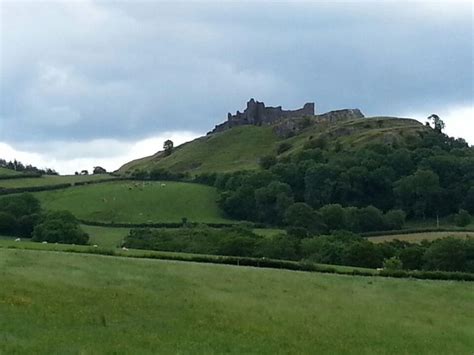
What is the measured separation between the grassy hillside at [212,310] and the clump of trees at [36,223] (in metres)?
72.6

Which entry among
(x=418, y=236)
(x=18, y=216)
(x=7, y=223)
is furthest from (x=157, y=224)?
(x=418, y=236)

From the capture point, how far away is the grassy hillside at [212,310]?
90.5 feet

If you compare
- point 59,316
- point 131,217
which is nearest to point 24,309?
point 59,316

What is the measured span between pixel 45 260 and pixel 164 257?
15.5 metres

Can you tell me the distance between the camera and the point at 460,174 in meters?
187

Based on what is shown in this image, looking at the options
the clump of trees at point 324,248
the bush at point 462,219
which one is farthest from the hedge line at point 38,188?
the bush at point 462,219

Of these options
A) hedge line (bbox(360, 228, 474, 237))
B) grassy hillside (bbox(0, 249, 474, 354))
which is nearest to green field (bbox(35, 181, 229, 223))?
hedge line (bbox(360, 228, 474, 237))

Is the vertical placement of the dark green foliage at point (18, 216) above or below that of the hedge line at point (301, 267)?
above

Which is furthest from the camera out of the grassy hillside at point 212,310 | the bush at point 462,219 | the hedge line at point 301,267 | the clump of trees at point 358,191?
the clump of trees at point 358,191

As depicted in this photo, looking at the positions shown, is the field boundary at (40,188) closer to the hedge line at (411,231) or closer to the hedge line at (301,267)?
the hedge line at (411,231)

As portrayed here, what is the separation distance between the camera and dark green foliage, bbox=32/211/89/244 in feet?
406

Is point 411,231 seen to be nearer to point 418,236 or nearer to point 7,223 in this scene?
point 418,236

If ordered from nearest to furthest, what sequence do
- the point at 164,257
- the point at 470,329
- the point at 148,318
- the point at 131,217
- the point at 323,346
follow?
the point at 323,346, the point at 148,318, the point at 470,329, the point at 164,257, the point at 131,217

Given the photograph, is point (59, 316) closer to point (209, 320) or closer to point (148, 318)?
point (148, 318)
